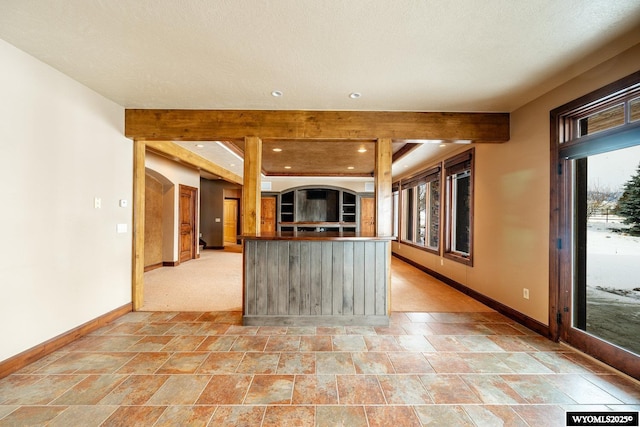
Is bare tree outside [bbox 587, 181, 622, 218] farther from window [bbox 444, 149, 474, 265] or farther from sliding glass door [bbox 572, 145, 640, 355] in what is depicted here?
window [bbox 444, 149, 474, 265]

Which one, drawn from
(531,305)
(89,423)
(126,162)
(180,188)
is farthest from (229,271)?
(531,305)

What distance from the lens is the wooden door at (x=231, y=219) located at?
11.0m

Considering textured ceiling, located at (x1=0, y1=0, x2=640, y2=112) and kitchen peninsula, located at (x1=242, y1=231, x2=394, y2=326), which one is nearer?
textured ceiling, located at (x1=0, y1=0, x2=640, y2=112)

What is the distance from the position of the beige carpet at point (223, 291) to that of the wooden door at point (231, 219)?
15.4ft

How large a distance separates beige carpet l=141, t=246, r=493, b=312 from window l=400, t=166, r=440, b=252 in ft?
2.71

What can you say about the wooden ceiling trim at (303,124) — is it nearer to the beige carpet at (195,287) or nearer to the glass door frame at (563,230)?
the glass door frame at (563,230)

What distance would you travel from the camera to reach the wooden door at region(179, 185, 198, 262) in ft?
22.7

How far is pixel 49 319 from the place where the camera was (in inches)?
97.0

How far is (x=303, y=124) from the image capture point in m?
3.34

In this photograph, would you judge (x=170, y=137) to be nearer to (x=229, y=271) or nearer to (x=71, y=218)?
(x=71, y=218)

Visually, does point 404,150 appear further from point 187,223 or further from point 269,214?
point 187,223

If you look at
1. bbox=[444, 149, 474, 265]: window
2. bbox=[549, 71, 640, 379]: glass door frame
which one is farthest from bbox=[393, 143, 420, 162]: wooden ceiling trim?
bbox=[549, 71, 640, 379]: glass door frame

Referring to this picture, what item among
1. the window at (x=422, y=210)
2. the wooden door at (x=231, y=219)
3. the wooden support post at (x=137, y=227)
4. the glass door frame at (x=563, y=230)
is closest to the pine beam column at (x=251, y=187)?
the wooden support post at (x=137, y=227)

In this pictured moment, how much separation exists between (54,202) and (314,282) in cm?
263
